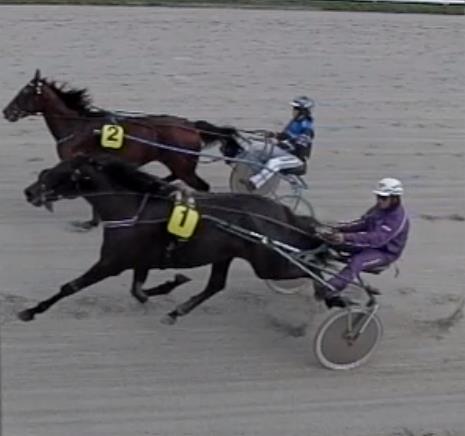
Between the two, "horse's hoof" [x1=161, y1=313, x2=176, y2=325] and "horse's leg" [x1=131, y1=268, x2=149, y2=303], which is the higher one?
Answer: "horse's leg" [x1=131, y1=268, x2=149, y2=303]

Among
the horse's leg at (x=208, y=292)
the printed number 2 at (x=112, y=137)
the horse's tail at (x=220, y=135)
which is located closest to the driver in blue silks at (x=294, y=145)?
the horse's tail at (x=220, y=135)

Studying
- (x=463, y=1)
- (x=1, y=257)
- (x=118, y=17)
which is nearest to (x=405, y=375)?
(x=1, y=257)

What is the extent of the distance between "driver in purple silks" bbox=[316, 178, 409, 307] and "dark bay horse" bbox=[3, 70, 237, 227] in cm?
222

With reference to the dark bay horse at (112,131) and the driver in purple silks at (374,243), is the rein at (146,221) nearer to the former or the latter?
the driver in purple silks at (374,243)

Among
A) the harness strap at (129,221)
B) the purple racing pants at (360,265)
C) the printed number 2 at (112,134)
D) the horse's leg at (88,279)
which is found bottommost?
the horse's leg at (88,279)

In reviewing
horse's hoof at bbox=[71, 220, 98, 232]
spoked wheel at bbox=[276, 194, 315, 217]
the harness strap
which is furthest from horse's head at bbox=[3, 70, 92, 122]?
the harness strap

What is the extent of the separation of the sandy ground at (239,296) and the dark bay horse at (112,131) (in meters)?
0.69

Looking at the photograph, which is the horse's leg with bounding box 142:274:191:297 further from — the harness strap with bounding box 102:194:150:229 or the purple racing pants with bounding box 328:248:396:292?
the purple racing pants with bounding box 328:248:396:292

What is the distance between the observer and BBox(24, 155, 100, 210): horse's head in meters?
6.85

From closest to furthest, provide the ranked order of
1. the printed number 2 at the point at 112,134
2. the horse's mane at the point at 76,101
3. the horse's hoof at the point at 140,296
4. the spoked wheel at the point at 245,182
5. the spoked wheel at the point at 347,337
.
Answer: the spoked wheel at the point at 347,337
the horse's hoof at the point at 140,296
the printed number 2 at the point at 112,134
the spoked wheel at the point at 245,182
the horse's mane at the point at 76,101

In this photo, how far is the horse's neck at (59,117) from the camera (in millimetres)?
8859

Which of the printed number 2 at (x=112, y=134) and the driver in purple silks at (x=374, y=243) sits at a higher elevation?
the printed number 2 at (x=112, y=134)

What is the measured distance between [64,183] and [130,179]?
378 millimetres

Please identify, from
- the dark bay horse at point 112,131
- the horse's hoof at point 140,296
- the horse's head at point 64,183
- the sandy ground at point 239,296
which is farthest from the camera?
the dark bay horse at point 112,131
